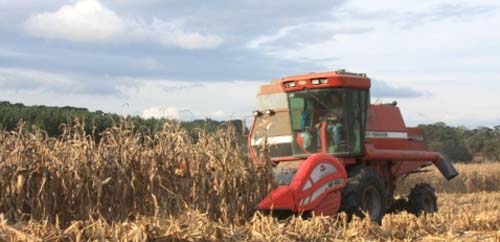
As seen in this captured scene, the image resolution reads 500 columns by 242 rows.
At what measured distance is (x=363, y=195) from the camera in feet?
32.7

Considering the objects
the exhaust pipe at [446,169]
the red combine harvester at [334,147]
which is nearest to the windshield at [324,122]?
the red combine harvester at [334,147]

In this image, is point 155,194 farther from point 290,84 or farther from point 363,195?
point 290,84

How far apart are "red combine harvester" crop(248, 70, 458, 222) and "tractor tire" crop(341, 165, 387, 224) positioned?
1cm

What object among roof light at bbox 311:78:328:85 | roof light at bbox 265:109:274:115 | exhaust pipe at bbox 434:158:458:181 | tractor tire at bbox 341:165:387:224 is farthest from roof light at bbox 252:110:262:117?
exhaust pipe at bbox 434:158:458:181

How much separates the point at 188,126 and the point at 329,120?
270cm

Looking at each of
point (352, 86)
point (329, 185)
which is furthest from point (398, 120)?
point (329, 185)

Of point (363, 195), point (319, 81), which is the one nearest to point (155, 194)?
point (363, 195)

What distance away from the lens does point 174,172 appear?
8.34m

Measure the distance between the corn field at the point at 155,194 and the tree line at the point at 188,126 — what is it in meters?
0.21

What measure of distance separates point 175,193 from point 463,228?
382cm

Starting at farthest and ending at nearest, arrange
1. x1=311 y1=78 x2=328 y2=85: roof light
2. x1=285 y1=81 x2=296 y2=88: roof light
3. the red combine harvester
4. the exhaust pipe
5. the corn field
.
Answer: the exhaust pipe, x1=285 y1=81 x2=296 y2=88: roof light, x1=311 y1=78 x2=328 y2=85: roof light, the red combine harvester, the corn field

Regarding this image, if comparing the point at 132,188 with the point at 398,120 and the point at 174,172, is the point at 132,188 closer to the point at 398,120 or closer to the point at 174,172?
the point at 174,172

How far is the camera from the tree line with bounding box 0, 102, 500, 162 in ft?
29.2

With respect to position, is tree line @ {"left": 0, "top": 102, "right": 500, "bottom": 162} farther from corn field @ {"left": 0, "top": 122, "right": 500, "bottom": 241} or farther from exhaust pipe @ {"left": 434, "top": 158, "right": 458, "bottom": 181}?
exhaust pipe @ {"left": 434, "top": 158, "right": 458, "bottom": 181}
